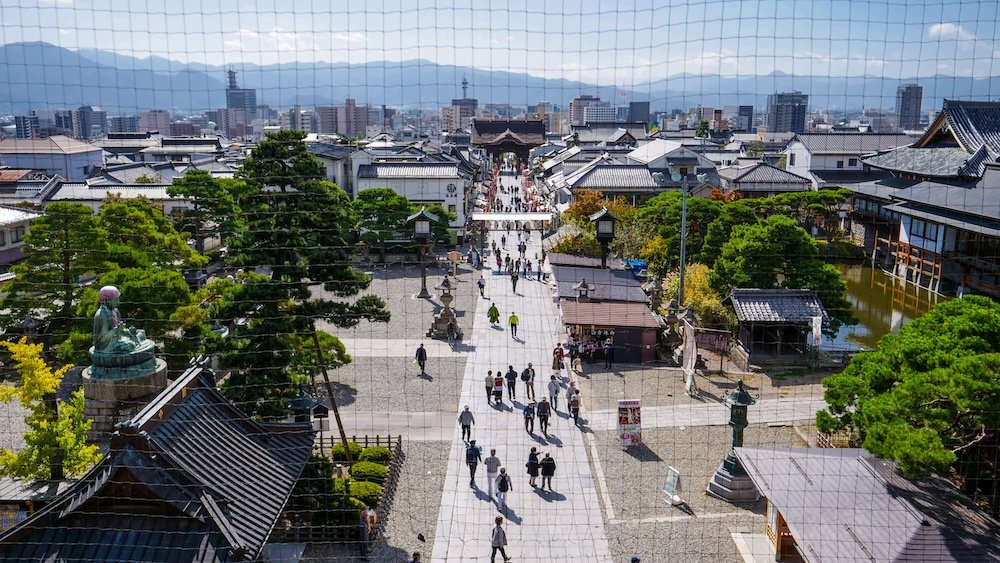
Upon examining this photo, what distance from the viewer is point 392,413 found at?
22.9 feet

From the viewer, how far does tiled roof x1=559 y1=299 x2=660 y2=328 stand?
8.68m

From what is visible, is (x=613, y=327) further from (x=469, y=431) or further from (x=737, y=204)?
(x=737, y=204)

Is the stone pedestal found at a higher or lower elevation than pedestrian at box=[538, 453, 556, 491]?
higher

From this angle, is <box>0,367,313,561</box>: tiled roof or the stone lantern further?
the stone lantern

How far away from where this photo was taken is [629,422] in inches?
241

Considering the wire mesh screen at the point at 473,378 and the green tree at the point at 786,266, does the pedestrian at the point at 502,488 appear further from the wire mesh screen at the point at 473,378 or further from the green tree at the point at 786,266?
the green tree at the point at 786,266

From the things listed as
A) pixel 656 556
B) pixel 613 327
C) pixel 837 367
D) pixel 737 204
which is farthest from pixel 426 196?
pixel 656 556

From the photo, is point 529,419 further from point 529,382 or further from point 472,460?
point 472,460

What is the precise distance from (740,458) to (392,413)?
11.0ft

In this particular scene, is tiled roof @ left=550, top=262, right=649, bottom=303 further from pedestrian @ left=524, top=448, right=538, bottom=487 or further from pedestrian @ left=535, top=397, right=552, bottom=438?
pedestrian @ left=524, top=448, right=538, bottom=487

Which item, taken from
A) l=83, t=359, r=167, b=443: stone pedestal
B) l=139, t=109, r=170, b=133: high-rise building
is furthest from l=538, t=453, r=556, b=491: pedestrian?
l=139, t=109, r=170, b=133: high-rise building

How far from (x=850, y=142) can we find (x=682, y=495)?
682 inches

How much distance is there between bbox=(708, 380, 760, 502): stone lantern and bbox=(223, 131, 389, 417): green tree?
110 inches

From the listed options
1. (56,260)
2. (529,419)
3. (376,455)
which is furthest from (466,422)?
(56,260)
